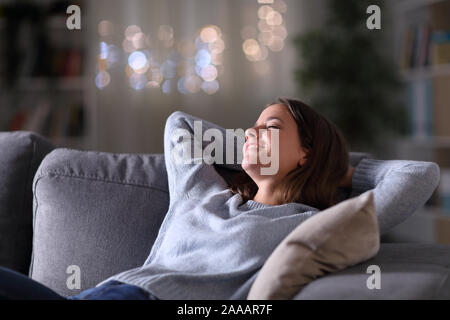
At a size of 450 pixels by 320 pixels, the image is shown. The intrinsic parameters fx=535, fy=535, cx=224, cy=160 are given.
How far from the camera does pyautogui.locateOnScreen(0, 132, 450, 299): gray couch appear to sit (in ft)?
4.58

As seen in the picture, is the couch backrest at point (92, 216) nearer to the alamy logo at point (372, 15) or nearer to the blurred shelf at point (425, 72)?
the blurred shelf at point (425, 72)

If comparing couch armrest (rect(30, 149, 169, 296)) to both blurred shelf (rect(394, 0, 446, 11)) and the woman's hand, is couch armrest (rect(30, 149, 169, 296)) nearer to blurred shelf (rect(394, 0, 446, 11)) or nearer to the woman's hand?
the woman's hand

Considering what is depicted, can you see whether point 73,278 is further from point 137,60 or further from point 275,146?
point 137,60

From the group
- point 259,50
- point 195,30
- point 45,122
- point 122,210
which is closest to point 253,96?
point 259,50

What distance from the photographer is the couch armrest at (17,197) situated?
1503mm

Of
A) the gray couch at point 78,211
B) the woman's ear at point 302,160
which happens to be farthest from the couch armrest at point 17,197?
the woman's ear at point 302,160

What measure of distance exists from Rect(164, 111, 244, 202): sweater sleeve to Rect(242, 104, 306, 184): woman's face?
13 centimetres

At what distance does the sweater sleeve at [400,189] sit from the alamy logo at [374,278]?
0.42 ft

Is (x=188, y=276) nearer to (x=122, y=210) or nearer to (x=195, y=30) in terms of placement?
(x=122, y=210)

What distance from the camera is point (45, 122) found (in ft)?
11.5

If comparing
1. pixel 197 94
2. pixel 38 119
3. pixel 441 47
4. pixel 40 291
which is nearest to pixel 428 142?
pixel 441 47

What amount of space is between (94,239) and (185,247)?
31 centimetres

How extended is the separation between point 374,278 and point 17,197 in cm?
103

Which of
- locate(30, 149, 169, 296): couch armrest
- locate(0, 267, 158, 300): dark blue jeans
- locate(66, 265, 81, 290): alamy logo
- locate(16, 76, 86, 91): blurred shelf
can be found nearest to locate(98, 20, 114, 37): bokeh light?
locate(16, 76, 86, 91): blurred shelf
